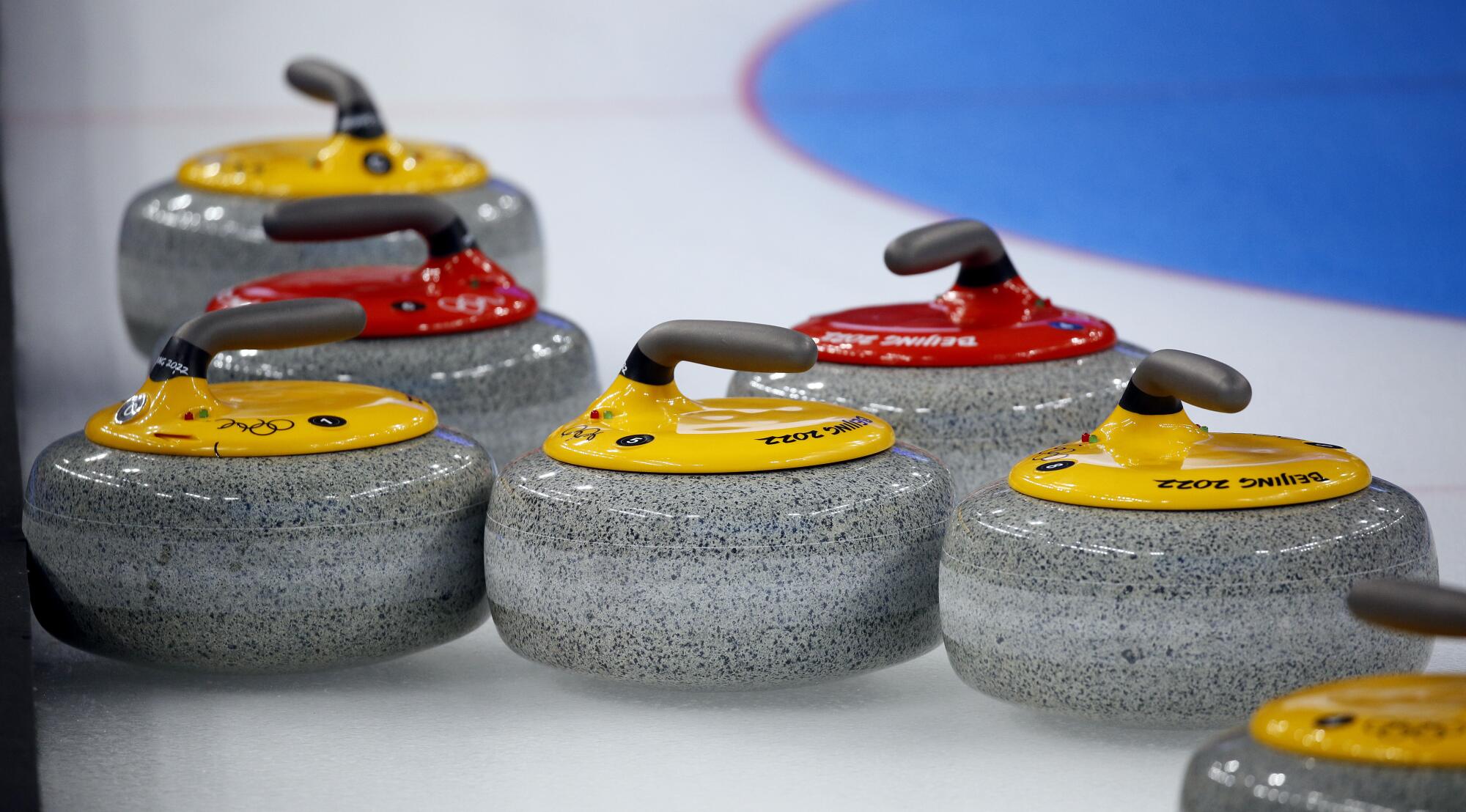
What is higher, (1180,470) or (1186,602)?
(1180,470)

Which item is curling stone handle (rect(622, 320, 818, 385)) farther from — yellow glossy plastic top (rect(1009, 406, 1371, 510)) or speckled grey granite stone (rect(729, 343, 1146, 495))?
speckled grey granite stone (rect(729, 343, 1146, 495))

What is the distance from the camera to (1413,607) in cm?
167

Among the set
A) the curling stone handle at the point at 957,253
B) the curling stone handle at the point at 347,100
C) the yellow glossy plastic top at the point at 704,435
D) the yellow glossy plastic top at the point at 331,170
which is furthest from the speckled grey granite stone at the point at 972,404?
the curling stone handle at the point at 347,100

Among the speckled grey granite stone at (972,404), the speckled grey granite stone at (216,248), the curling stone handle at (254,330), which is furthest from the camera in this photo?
the speckled grey granite stone at (216,248)

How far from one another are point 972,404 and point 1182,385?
0.58 m

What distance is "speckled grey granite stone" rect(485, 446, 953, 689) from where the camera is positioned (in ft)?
7.25

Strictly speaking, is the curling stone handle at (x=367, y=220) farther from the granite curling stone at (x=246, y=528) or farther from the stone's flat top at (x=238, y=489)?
the stone's flat top at (x=238, y=489)

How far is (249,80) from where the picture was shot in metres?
8.80

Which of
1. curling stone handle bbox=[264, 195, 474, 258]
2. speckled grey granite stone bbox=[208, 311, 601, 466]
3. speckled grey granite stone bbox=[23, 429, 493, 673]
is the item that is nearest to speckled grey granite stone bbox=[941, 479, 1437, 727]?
speckled grey granite stone bbox=[23, 429, 493, 673]

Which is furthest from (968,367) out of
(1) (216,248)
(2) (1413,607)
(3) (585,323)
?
(3) (585,323)

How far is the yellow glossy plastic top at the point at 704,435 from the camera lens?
2258 mm

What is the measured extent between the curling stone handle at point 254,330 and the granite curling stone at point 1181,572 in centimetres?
82

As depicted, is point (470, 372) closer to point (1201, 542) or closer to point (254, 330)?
point (254, 330)

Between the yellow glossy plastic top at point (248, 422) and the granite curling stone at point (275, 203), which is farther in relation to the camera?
the granite curling stone at point (275, 203)
